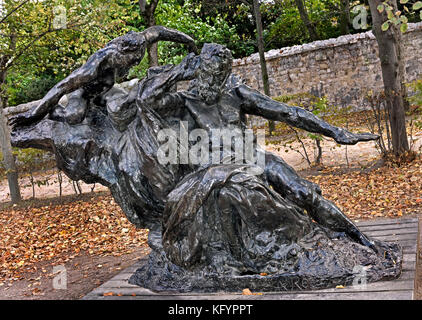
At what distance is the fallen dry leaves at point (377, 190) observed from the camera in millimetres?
6854

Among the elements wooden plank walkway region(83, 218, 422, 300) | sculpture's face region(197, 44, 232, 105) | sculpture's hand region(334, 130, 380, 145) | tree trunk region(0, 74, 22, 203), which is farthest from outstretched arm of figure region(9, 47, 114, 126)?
tree trunk region(0, 74, 22, 203)

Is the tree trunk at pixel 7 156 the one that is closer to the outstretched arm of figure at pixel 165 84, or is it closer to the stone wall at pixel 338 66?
the outstretched arm of figure at pixel 165 84

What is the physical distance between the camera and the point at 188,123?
4.11 m

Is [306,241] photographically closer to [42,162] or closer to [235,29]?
[42,162]

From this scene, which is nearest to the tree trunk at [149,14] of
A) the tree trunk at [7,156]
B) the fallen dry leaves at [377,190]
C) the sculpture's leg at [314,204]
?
the tree trunk at [7,156]

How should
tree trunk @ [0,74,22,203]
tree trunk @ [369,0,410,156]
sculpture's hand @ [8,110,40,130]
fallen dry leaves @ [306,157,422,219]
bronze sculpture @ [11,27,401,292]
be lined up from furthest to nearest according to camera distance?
tree trunk @ [0,74,22,203], tree trunk @ [369,0,410,156], fallen dry leaves @ [306,157,422,219], sculpture's hand @ [8,110,40,130], bronze sculpture @ [11,27,401,292]

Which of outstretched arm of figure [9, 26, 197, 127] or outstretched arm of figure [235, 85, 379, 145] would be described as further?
outstretched arm of figure [9, 26, 197, 127]

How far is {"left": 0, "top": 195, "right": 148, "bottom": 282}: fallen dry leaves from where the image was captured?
6.88 meters

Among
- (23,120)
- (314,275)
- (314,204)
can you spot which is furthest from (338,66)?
(314,275)

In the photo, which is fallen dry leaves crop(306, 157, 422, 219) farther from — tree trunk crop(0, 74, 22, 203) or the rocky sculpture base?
tree trunk crop(0, 74, 22, 203)

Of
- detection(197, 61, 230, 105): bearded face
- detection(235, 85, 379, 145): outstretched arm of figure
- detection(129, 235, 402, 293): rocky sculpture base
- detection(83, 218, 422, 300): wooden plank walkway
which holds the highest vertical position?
detection(197, 61, 230, 105): bearded face

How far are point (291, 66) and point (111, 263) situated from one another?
11693 millimetres

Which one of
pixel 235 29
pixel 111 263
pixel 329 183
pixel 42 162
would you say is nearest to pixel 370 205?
pixel 329 183

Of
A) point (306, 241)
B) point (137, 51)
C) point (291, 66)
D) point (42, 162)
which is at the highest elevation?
point (291, 66)
